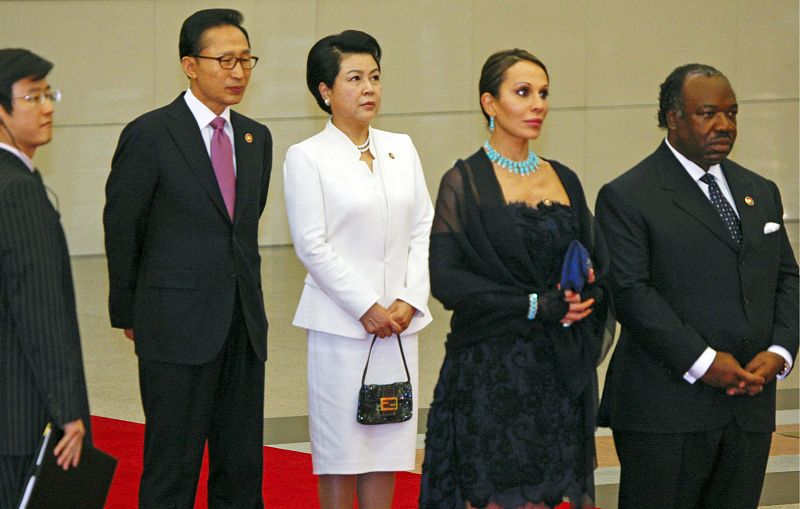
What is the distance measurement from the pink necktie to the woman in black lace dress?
3.03ft

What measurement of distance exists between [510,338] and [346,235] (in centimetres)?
95

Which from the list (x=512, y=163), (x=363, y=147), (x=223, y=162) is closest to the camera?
(x=512, y=163)

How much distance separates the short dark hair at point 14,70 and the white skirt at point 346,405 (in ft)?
4.92

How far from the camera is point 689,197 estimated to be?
3846mm

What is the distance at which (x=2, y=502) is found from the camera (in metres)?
3.15

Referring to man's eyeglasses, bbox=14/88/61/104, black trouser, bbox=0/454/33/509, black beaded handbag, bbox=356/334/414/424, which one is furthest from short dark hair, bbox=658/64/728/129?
black trouser, bbox=0/454/33/509

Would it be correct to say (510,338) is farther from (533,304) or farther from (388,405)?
(388,405)

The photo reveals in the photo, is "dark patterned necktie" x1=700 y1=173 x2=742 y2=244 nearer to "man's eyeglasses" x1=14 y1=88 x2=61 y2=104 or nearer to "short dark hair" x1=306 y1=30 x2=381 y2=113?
"short dark hair" x1=306 y1=30 x2=381 y2=113

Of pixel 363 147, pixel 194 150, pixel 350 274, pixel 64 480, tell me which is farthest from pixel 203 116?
pixel 64 480

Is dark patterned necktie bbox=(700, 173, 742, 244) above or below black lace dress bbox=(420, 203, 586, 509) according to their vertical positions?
above

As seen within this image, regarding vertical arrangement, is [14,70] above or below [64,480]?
above

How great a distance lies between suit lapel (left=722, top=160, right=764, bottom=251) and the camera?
12.6 feet

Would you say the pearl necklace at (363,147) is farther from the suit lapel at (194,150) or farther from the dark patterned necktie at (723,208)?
the dark patterned necktie at (723,208)

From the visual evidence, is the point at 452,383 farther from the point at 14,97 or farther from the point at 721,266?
the point at 14,97
